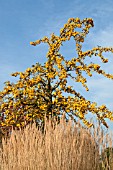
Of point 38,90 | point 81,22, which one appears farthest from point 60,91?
point 81,22

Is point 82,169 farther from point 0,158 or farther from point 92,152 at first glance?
point 0,158

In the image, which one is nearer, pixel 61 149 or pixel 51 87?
pixel 61 149

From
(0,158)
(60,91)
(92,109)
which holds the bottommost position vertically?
(0,158)

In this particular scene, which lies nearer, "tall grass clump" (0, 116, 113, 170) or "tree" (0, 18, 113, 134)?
"tall grass clump" (0, 116, 113, 170)

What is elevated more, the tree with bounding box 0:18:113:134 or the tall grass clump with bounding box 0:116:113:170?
the tree with bounding box 0:18:113:134

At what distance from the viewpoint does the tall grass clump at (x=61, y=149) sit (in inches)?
293

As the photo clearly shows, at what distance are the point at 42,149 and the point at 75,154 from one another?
2.20ft

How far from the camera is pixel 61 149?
7383mm

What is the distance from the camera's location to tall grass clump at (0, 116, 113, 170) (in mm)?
7430

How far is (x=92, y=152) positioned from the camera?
8180mm

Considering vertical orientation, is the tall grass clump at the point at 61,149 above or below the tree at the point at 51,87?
below

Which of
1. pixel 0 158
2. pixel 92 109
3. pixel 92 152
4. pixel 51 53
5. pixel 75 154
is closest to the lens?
pixel 75 154

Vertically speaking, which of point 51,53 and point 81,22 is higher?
point 81,22

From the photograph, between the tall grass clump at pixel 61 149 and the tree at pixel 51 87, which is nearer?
the tall grass clump at pixel 61 149
